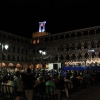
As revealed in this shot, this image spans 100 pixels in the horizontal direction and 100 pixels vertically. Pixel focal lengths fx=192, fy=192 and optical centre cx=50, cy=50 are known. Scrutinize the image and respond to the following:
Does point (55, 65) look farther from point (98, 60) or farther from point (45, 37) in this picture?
point (45, 37)

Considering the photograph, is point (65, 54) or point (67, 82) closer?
point (67, 82)

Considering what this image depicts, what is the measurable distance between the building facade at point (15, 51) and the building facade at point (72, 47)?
3.12 metres

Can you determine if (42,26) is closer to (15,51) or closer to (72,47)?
(15,51)

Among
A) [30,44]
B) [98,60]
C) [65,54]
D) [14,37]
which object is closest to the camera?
[98,60]

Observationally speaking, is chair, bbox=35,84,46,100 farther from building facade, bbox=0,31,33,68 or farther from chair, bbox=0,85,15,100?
building facade, bbox=0,31,33,68

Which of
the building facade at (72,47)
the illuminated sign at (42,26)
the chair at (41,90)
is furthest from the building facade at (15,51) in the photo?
the chair at (41,90)

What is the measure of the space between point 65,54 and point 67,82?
167 ft

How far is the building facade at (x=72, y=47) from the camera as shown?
58750 mm

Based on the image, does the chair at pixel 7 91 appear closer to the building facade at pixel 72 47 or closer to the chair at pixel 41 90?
the chair at pixel 41 90

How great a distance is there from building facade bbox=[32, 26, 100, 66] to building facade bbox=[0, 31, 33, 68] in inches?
123

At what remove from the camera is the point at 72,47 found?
6353cm

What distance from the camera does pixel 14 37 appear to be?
69.2 m

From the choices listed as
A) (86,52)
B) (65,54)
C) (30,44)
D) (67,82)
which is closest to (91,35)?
(86,52)

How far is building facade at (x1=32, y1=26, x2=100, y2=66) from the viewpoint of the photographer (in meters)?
58.8
